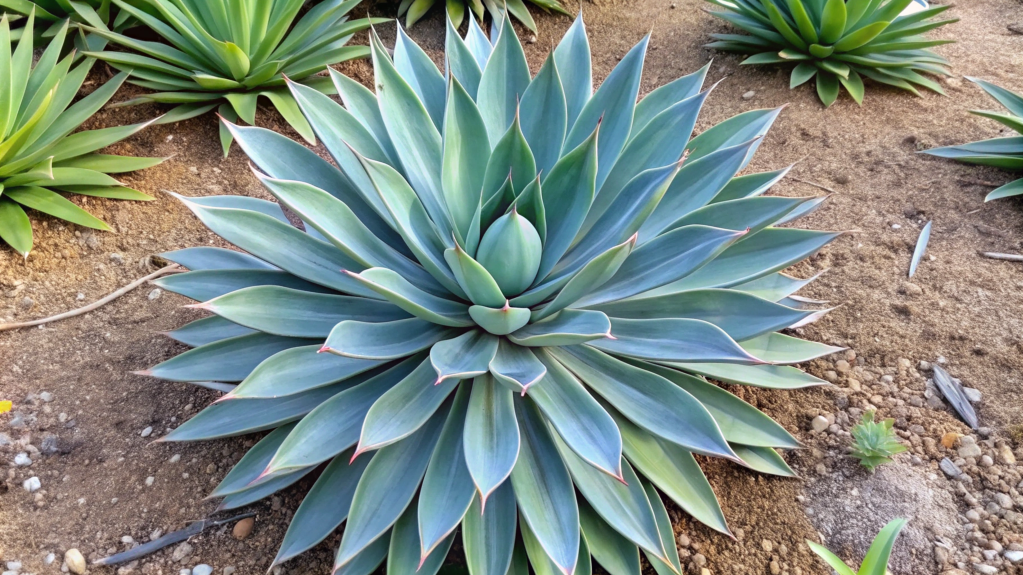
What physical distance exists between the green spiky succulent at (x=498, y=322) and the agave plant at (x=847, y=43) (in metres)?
2.07

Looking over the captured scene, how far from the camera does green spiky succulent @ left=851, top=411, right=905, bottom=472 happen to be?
196 cm

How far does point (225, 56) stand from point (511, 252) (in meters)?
2.32

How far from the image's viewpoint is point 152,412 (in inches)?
88.1

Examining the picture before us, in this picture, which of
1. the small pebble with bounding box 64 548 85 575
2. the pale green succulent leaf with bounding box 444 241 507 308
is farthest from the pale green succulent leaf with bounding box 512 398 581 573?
the small pebble with bounding box 64 548 85 575

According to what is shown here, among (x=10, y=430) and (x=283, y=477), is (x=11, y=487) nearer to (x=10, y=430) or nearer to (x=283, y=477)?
(x=10, y=430)

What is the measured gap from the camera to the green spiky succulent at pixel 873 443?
6.42ft

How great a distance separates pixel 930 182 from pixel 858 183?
327 mm

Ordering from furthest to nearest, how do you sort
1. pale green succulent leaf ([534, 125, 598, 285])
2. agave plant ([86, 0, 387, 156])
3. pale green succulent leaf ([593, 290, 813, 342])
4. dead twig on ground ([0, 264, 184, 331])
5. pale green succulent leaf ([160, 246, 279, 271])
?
agave plant ([86, 0, 387, 156]) → dead twig on ground ([0, 264, 184, 331]) → pale green succulent leaf ([160, 246, 279, 271]) → pale green succulent leaf ([534, 125, 598, 285]) → pale green succulent leaf ([593, 290, 813, 342])

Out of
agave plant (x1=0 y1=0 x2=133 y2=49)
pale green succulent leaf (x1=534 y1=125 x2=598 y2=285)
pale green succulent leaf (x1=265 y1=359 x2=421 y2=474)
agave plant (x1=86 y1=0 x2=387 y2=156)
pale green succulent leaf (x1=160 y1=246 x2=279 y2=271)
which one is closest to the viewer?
pale green succulent leaf (x1=265 y1=359 x2=421 y2=474)

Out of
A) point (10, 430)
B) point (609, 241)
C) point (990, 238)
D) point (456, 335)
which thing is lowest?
point (990, 238)

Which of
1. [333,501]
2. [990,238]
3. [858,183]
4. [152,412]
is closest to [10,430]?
[152,412]

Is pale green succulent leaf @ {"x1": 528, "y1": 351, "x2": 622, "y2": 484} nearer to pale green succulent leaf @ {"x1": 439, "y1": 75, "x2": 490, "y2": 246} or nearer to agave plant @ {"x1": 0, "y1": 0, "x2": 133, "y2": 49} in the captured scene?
pale green succulent leaf @ {"x1": 439, "y1": 75, "x2": 490, "y2": 246}

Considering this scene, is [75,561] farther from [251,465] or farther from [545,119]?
[545,119]

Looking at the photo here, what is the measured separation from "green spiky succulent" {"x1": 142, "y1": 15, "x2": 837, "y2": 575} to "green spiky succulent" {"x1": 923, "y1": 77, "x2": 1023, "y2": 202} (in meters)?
1.73
